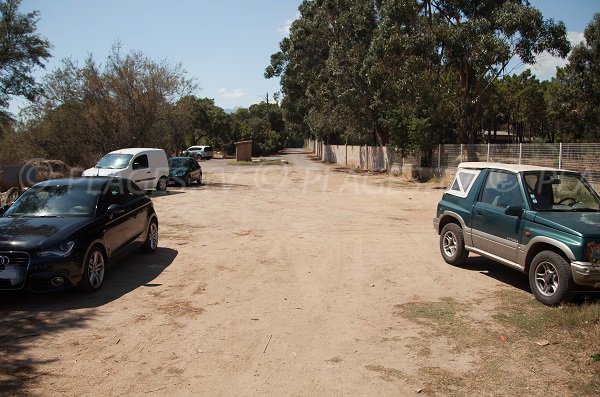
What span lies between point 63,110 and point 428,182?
19493mm

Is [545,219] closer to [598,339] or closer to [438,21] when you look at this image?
[598,339]

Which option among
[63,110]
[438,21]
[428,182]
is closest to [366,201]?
[428,182]

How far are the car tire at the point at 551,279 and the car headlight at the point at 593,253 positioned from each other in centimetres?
26

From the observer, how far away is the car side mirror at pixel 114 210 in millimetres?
7535

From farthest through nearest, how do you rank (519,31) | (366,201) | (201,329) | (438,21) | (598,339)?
(438,21) → (519,31) → (366,201) → (201,329) → (598,339)

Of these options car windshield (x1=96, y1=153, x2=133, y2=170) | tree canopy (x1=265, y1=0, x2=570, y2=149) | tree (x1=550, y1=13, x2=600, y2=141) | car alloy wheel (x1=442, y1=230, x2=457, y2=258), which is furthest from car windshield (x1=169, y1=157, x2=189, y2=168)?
tree (x1=550, y1=13, x2=600, y2=141)

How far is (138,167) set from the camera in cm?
1958

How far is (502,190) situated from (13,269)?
6889 millimetres

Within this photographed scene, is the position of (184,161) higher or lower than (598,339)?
higher

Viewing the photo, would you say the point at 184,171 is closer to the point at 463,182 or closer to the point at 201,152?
the point at 463,182

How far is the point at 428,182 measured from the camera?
1043 inches

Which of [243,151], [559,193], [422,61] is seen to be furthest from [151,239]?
[243,151]

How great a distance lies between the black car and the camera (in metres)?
6.14

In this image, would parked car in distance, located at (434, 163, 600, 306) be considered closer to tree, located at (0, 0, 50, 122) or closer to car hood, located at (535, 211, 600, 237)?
car hood, located at (535, 211, 600, 237)
